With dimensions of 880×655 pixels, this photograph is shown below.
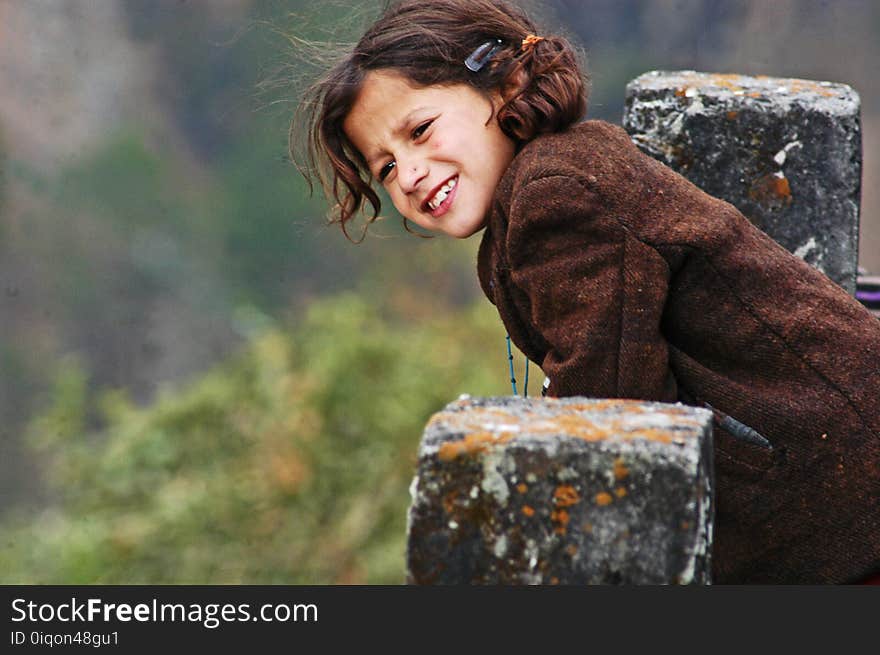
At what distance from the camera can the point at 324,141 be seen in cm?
287

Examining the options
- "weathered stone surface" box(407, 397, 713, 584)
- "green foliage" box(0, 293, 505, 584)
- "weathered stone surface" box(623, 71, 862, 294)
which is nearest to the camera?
"weathered stone surface" box(407, 397, 713, 584)

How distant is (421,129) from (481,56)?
0.23m

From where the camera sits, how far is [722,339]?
248cm

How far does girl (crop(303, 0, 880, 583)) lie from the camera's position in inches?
94.3

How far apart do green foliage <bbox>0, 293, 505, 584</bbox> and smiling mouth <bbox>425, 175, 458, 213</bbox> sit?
4749 mm

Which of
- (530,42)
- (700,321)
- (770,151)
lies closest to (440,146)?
(530,42)

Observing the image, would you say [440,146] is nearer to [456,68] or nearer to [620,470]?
[456,68]

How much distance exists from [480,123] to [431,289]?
31.1 feet

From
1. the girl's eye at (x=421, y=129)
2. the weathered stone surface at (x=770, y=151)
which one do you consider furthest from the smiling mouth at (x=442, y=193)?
the weathered stone surface at (x=770, y=151)

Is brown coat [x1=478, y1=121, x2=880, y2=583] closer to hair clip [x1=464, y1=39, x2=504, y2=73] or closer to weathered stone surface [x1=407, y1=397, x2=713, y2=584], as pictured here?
hair clip [x1=464, y1=39, x2=504, y2=73]

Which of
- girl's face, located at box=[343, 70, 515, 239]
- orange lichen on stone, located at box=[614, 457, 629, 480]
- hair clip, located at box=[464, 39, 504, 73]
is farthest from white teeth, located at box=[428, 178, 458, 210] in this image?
orange lichen on stone, located at box=[614, 457, 629, 480]

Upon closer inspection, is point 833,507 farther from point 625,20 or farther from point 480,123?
point 625,20

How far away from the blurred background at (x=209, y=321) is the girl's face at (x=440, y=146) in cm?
48

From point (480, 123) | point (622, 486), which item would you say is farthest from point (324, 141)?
point (622, 486)
